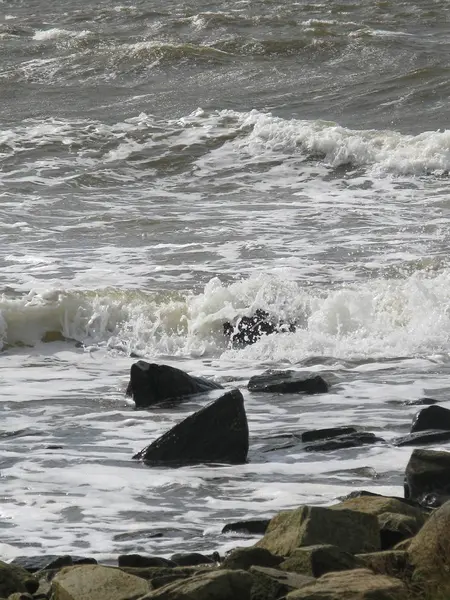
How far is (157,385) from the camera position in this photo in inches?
324

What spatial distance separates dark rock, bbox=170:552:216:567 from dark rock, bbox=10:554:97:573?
34 centimetres

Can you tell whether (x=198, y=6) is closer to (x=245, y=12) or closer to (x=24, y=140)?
(x=245, y=12)

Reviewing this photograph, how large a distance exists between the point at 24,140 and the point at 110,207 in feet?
15.7

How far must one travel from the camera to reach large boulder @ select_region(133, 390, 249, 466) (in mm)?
6766

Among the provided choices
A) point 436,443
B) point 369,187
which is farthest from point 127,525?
point 369,187

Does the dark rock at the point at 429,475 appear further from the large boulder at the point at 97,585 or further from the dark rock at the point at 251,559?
the large boulder at the point at 97,585

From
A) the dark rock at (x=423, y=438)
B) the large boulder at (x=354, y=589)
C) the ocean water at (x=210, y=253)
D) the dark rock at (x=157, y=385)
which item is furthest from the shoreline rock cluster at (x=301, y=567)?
the dark rock at (x=157, y=385)

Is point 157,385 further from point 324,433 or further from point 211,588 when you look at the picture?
point 211,588

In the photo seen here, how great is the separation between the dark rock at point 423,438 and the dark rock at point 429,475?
3.43 feet

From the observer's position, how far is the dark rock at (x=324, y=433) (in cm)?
716

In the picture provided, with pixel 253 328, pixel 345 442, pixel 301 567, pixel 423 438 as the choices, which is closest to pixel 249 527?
pixel 301 567

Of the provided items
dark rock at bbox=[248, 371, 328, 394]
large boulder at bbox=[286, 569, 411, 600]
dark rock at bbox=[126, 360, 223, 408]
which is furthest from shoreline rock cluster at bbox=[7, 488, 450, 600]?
dark rock at bbox=[248, 371, 328, 394]

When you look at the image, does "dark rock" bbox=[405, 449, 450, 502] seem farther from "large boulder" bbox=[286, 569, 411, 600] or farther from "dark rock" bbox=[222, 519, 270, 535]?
"large boulder" bbox=[286, 569, 411, 600]

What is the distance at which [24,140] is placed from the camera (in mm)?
19688
